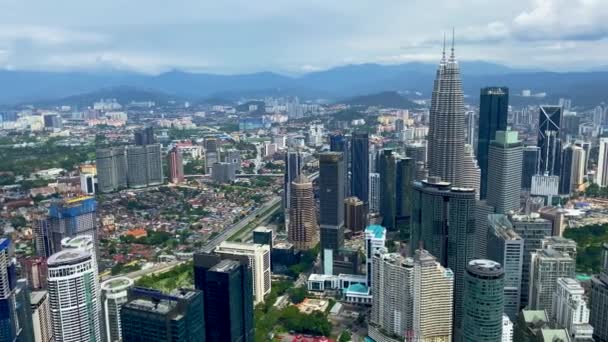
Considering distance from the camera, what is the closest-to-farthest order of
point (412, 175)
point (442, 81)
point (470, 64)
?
1. point (442, 81)
2. point (412, 175)
3. point (470, 64)

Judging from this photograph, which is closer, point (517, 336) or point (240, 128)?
point (517, 336)

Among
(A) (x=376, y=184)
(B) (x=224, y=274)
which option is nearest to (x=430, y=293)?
(B) (x=224, y=274)

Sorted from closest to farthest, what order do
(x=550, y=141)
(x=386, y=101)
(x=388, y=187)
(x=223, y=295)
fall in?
1. (x=223, y=295)
2. (x=388, y=187)
3. (x=550, y=141)
4. (x=386, y=101)

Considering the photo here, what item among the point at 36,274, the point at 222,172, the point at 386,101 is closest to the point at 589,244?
the point at 36,274

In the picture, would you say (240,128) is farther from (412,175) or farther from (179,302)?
(179,302)

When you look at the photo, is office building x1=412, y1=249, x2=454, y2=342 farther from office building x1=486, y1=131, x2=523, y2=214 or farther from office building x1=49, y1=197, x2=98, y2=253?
office building x1=49, y1=197, x2=98, y2=253

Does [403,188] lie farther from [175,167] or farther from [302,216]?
[175,167]

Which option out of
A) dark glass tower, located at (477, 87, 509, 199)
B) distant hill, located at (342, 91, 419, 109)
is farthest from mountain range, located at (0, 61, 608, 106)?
dark glass tower, located at (477, 87, 509, 199)
